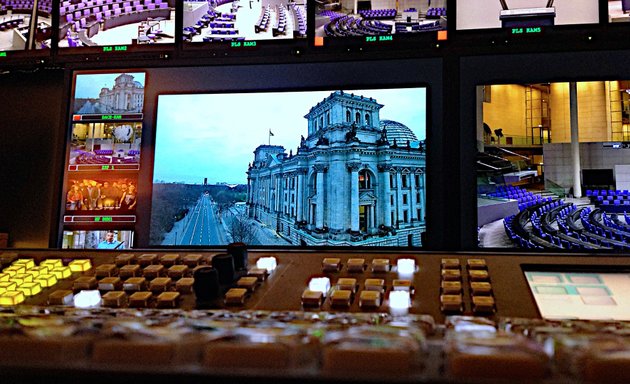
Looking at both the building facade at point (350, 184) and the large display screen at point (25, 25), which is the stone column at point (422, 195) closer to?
the building facade at point (350, 184)

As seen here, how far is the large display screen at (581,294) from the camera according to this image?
909mm

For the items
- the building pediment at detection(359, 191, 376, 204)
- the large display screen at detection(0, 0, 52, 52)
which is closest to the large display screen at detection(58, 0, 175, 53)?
the large display screen at detection(0, 0, 52, 52)

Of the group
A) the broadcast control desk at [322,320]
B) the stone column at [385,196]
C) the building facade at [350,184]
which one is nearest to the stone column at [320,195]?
the building facade at [350,184]

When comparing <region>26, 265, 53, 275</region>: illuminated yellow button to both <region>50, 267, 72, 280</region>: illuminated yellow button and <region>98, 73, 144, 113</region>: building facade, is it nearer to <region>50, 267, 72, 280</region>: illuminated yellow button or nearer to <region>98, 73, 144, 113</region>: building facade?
<region>50, 267, 72, 280</region>: illuminated yellow button

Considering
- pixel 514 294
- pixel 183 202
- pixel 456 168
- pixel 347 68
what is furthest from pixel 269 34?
pixel 514 294

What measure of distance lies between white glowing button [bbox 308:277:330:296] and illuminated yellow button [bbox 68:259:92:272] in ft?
2.21

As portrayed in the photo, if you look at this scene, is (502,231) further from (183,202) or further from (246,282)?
(183,202)

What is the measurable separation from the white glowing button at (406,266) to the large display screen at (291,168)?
586mm

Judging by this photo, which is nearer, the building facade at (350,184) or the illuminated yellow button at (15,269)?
the illuminated yellow button at (15,269)

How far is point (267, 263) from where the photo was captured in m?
1.17

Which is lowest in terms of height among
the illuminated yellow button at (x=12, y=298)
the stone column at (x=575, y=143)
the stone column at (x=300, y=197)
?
the illuminated yellow button at (x=12, y=298)

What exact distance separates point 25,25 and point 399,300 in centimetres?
235

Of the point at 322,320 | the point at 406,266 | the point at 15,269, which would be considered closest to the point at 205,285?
the point at 322,320

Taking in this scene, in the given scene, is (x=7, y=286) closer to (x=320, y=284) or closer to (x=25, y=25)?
(x=320, y=284)
